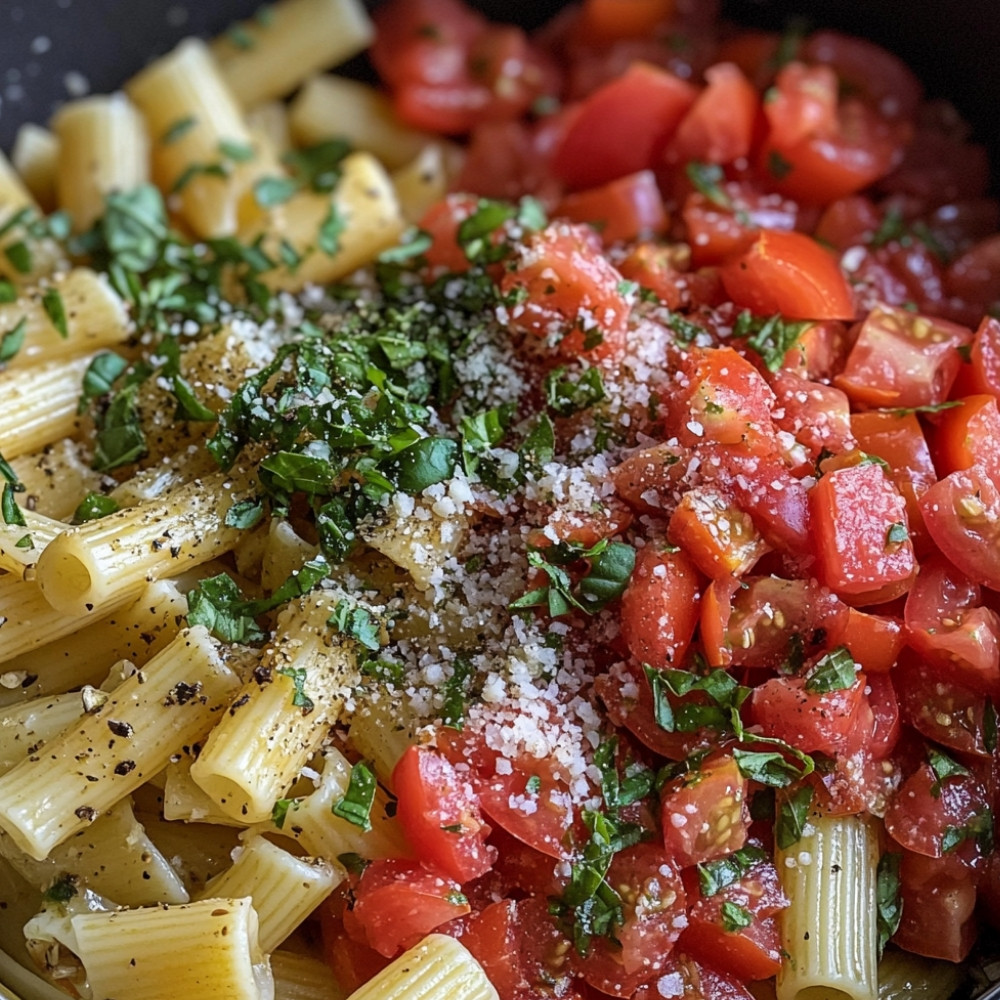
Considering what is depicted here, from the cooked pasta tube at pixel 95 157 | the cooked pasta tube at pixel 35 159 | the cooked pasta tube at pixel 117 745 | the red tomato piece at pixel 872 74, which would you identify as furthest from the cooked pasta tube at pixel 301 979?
the red tomato piece at pixel 872 74

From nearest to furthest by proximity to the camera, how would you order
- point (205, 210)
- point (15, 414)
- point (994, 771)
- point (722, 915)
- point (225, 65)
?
point (722, 915)
point (994, 771)
point (15, 414)
point (205, 210)
point (225, 65)

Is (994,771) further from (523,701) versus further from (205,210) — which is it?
(205,210)

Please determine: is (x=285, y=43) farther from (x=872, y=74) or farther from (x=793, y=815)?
(x=793, y=815)

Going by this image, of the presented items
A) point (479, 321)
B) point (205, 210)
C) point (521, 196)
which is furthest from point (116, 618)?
point (521, 196)

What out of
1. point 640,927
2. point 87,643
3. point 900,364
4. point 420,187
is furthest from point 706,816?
point 420,187

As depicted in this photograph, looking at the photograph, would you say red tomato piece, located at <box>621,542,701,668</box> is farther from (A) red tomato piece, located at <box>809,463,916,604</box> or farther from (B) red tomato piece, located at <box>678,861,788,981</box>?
(B) red tomato piece, located at <box>678,861,788,981</box>

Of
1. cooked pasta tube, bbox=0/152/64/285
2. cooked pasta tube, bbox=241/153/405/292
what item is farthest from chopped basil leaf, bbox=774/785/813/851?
cooked pasta tube, bbox=0/152/64/285
